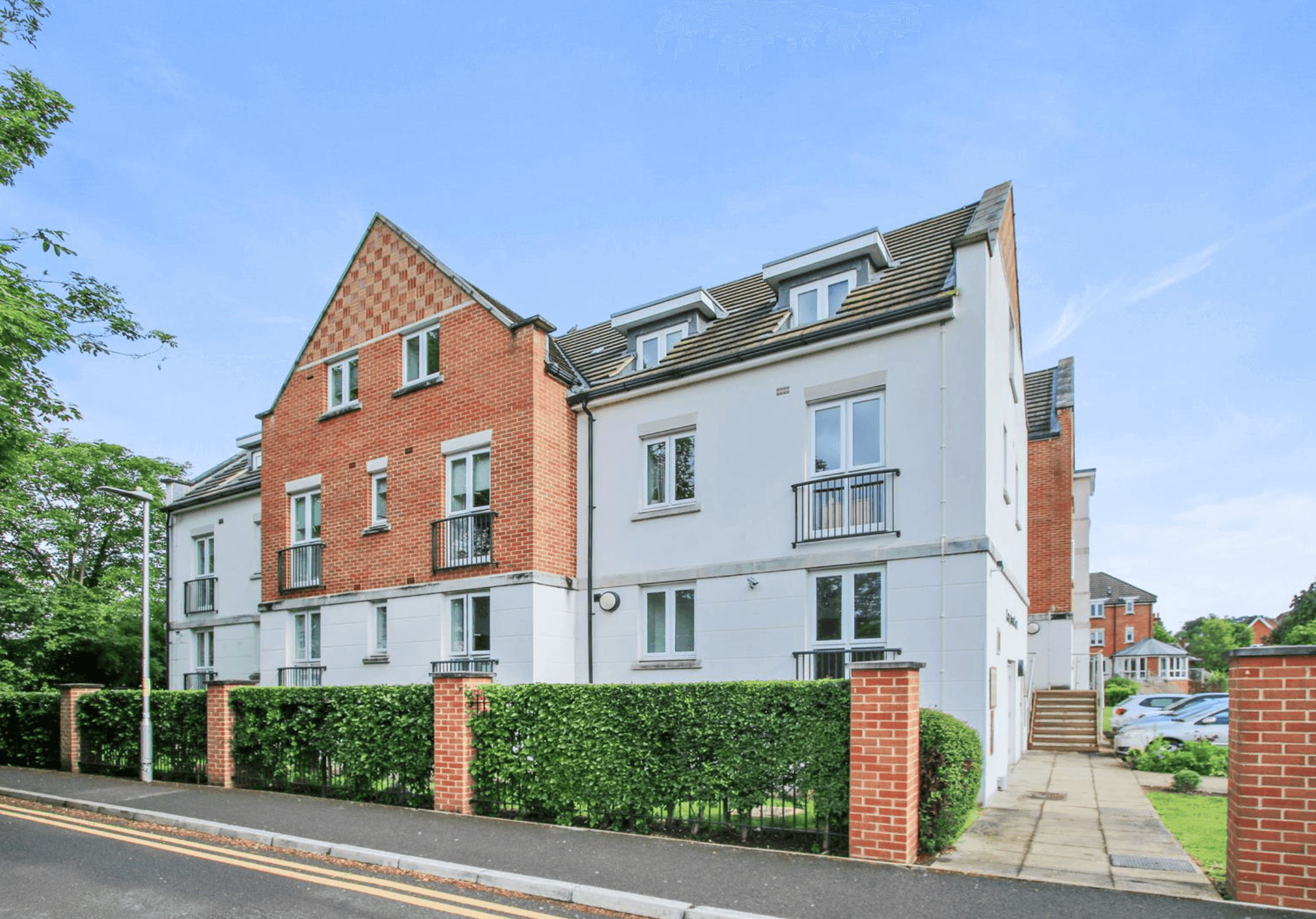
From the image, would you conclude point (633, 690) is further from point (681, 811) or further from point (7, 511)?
point (7, 511)

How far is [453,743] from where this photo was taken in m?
10.3

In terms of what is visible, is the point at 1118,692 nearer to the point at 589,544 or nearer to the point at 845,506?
the point at 845,506

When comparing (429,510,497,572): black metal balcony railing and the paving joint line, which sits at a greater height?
(429,510,497,572): black metal balcony railing

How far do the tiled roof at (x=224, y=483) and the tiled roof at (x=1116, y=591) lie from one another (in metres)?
67.1

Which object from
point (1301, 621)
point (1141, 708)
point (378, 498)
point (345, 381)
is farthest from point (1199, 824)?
point (1301, 621)

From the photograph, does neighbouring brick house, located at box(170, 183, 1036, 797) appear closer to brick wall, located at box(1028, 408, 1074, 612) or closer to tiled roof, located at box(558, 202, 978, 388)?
tiled roof, located at box(558, 202, 978, 388)

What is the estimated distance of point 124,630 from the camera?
27.5 metres

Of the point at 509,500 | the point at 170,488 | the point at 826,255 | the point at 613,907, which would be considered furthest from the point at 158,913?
the point at 170,488

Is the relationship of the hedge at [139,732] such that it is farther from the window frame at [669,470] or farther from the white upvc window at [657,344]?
the white upvc window at [657,344]

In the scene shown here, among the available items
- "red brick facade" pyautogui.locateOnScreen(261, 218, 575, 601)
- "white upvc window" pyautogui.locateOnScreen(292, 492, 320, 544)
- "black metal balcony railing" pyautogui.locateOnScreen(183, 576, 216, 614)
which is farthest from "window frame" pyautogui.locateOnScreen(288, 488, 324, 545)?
"black metal balcony railing" pyautogui.locateOnScreen(183, 576, 216, 614)

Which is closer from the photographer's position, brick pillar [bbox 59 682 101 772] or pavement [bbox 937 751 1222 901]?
pavement [bbox 937 751 1222 901]

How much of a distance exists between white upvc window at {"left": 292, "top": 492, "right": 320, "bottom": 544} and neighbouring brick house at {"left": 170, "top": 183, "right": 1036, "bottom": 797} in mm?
79

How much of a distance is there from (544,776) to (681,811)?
1.77 meters

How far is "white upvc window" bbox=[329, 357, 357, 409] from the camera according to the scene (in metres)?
17.6
